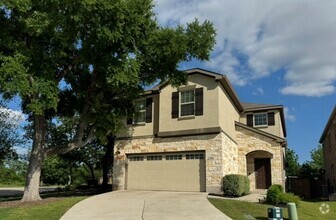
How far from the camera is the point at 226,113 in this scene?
868 inches

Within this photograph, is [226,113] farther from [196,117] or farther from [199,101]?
[196,117]

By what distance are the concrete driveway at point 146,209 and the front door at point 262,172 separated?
8.99 metres

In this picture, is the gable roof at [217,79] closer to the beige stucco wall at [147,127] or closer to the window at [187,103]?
the beige stucco wall at [147,127]

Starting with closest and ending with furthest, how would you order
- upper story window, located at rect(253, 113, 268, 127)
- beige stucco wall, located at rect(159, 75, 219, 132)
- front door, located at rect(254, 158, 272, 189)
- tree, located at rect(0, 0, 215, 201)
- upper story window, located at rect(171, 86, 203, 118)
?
1. tree, located at rect(0, 0, 215, 201)
2. beige stucco wall, located at rect(159, 75, 219, 132)
3. upper story window, located at rect(171, 86, 203, 118)
4. front door, located at rect(254, 158, 272, 189)
5. upper story window, located at rect(253, 113, 268, 127)

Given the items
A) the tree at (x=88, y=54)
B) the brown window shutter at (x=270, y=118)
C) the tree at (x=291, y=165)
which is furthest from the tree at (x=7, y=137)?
the tree at (x=291, y=165)

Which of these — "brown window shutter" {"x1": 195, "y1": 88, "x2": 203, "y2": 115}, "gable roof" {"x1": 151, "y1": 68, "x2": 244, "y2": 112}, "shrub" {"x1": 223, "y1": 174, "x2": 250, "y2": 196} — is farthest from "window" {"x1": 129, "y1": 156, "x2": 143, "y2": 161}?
"shrub" {"x1": 223, "y1": 174, "x2": 250, "y2": 196}

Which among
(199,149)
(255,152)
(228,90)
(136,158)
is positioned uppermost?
(228,90)

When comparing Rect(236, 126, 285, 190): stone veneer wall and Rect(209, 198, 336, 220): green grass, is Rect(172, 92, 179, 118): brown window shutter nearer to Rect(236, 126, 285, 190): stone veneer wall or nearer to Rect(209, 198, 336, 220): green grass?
Rect(236, 126, 285, 190): stone veneer wall

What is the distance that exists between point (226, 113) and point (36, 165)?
11393 mm

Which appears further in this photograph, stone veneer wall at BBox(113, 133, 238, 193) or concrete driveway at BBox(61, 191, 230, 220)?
stone veneer wall at BBox(113, 133, 238, 193)

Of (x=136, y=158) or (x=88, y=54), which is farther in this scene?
(x=136, y=158)

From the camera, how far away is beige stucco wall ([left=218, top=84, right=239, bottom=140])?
20.5 m

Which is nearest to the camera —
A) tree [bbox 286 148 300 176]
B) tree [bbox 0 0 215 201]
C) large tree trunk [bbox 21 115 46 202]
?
tree [bbox 0 0 215 201]

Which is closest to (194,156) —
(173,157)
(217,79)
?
(173,157)
